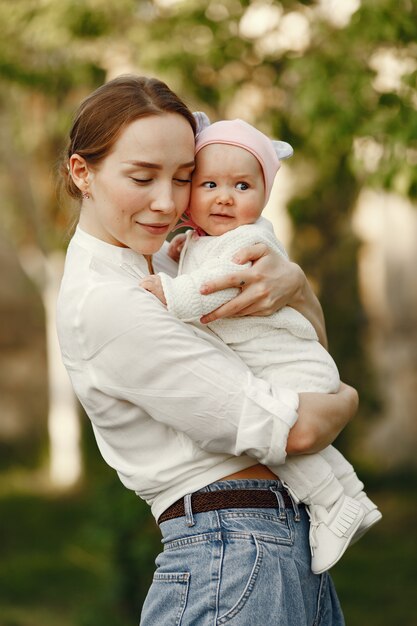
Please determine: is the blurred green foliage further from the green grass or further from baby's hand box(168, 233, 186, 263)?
the green grass

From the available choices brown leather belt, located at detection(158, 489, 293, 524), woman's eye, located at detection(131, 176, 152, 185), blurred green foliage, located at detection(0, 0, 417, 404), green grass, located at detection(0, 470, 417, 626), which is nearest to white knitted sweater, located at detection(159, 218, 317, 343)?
woman's eye, located at detection(131, 176, 152, 185)

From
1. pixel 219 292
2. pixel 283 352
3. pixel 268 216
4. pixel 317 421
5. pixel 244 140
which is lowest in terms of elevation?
pixel 268 216

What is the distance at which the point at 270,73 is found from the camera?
22.2ft

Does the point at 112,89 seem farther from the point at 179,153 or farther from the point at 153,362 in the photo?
the point at 153,362

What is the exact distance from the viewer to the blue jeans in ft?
7.86

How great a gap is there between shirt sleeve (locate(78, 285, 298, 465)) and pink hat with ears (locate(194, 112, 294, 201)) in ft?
1.51

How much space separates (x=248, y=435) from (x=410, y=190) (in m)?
2.62

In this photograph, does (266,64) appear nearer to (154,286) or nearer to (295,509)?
(154,286)

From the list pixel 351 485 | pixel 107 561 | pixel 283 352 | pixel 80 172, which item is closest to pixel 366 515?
pixel 351 485

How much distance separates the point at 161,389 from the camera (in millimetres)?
2381

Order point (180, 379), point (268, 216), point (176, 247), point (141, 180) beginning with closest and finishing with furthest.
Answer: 1. point (180, 379)
2. point (141, 180)
3. point (176, 247)
4. point (268, 216)

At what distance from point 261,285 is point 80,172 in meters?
0.50

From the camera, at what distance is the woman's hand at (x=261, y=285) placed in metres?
2.45

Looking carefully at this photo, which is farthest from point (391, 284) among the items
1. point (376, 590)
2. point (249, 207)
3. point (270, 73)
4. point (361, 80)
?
point (249, 207)
